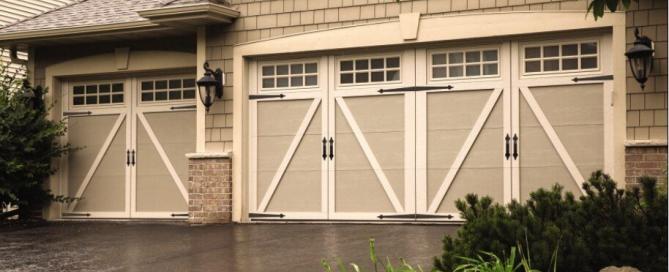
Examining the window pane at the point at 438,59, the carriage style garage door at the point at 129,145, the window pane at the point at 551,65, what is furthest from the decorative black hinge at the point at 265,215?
the window pane at the point at 551,65

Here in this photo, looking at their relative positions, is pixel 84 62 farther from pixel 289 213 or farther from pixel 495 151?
pixel 495 151

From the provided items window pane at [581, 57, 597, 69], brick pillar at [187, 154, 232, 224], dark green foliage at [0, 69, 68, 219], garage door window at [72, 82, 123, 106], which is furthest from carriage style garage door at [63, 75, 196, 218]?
window pane at [581, 57, 597, 69]

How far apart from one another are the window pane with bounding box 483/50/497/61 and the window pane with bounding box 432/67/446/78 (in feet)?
1.92

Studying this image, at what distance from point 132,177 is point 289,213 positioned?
10.2 feet

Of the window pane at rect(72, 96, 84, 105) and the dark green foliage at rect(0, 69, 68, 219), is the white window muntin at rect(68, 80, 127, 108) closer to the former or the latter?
the window pane at rect(72, 96, 84, 105)

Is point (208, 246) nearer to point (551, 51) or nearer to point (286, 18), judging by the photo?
point (286, 18)

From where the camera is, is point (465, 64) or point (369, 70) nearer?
point (465, 64)

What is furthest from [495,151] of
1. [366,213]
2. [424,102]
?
[366,213]

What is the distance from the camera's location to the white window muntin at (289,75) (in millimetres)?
13445

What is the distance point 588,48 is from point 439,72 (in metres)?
2.01

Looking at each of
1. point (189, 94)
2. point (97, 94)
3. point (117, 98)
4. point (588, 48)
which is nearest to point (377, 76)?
point (588, 48)

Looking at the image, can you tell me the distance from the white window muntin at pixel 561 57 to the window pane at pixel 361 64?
87.0 inches

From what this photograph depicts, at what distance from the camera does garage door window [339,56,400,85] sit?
13.0 m

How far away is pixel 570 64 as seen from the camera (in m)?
12.0
